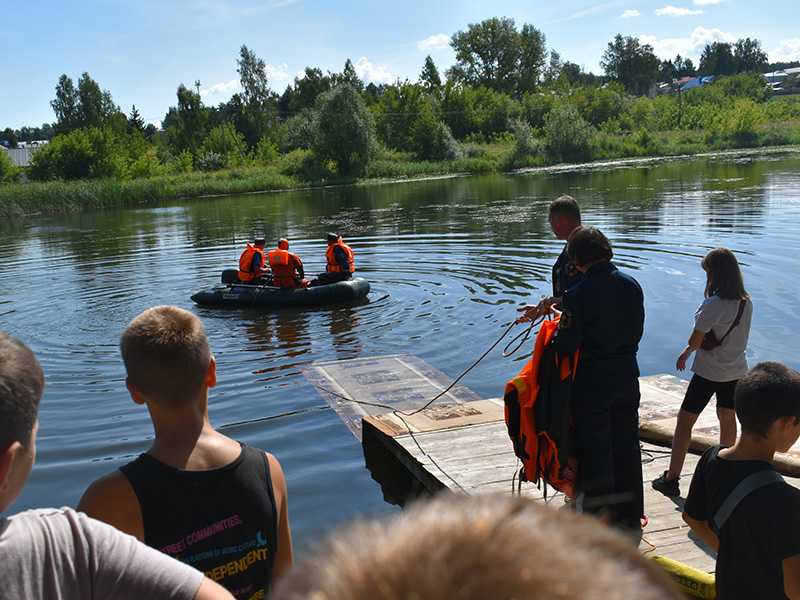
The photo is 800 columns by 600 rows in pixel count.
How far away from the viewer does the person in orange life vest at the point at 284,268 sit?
16172mm

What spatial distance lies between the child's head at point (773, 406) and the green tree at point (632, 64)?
141 meters

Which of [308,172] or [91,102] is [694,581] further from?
[91,102]

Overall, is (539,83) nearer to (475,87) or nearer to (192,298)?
(475,87)

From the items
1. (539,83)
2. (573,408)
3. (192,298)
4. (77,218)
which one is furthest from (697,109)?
(573,408)

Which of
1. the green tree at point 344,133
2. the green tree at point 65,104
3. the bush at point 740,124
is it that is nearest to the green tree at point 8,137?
the green tree at point 65,104

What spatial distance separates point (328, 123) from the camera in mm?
65500

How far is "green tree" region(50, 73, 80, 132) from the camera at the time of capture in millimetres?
100562

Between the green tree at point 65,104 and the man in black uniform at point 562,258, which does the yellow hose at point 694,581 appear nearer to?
the man in black uniform at point 562,258

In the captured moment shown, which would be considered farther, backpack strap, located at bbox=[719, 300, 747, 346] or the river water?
the river water

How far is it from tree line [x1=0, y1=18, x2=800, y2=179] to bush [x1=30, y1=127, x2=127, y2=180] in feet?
0.27

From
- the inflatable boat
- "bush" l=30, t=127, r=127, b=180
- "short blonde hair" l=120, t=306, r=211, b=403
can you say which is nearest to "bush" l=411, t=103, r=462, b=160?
"bush" l=30, t=127, r=127, b=180

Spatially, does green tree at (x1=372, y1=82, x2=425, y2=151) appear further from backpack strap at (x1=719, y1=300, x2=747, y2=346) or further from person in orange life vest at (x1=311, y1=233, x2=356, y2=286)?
backpack strap at (x1=719, y1=300, x2=747, y2=346)

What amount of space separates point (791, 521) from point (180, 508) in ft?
6.73

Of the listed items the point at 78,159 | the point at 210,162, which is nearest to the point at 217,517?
the point at 78,159
